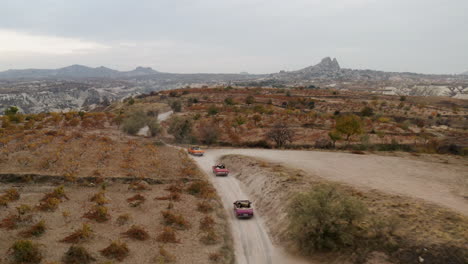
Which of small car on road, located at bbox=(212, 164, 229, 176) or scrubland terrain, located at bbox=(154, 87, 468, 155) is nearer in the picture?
small car on road, located at bbox=(212, 164, 229, 176)

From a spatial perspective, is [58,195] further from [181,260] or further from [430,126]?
[430,126]

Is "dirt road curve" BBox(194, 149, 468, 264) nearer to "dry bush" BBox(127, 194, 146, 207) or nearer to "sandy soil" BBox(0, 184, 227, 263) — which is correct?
"sandy soil" BBox(0, 184, 227, 263)

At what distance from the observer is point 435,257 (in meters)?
15.4

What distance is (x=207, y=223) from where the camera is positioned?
21.1 metres

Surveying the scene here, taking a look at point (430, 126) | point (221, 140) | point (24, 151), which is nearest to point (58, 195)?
point (24, 151)

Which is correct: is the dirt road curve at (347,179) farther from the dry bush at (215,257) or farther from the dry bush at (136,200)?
the dry bush at (136,200)

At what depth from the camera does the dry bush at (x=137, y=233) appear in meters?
18.7

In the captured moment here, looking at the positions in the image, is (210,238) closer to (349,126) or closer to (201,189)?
(201,189)

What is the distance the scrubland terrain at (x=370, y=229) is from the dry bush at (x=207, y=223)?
432 centimetres

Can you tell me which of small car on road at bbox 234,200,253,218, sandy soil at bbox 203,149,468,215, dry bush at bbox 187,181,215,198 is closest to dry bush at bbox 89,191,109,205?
dry bush at bbox 187,181,215,198

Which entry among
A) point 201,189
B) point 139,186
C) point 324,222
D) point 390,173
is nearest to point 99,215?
point 139,186

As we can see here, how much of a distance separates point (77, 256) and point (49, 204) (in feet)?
27.5

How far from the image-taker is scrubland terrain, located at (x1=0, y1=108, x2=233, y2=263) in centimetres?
1681

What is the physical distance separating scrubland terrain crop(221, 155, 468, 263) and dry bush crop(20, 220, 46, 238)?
1472 cm
